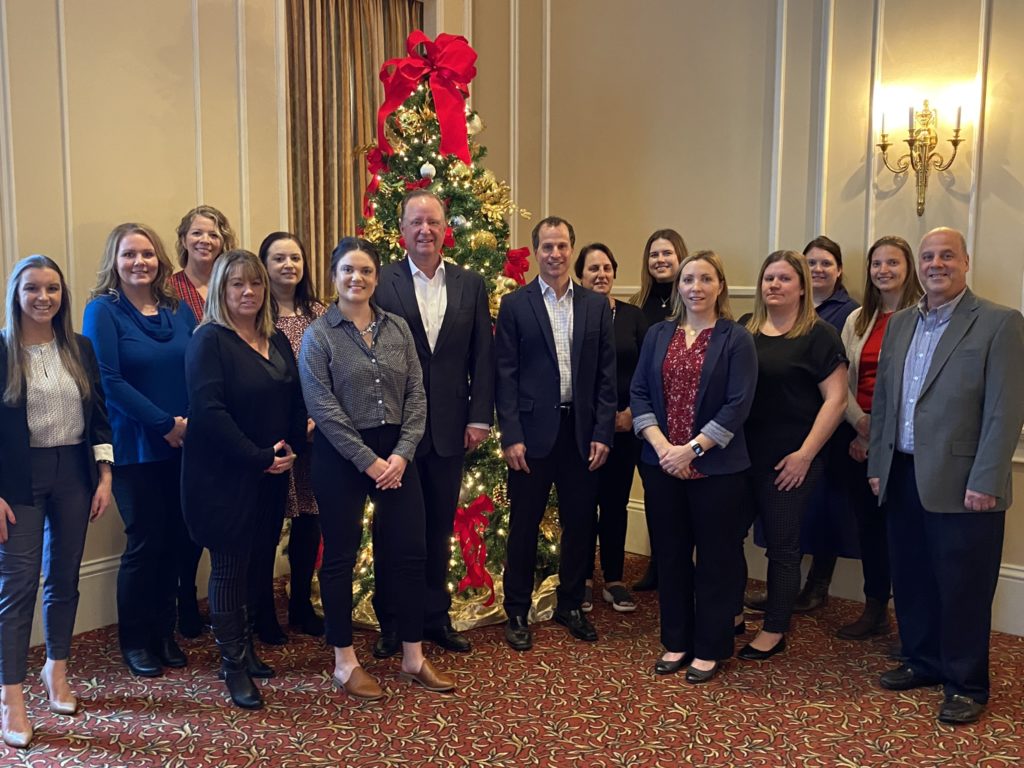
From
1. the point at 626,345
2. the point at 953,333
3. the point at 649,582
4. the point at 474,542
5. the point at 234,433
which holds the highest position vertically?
the point at 953,333

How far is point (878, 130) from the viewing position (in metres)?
4.02

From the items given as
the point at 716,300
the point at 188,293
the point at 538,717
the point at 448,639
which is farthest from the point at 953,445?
the point at 188,293

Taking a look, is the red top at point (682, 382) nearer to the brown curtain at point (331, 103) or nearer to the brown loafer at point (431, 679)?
the brown loafer at point (431, 679)

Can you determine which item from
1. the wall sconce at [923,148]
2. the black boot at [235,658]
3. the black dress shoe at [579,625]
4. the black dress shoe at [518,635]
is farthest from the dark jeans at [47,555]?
the wall sconce at [923,148]

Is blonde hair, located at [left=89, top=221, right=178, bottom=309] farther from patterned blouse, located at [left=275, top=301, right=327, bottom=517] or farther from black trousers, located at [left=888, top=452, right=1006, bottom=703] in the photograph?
black trousers, located at [left=888, top=452, right=1006, bottom=703]

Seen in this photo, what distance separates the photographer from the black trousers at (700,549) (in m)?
3.11

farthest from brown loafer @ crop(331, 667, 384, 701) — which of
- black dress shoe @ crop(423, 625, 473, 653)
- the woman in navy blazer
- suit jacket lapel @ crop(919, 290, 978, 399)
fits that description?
suit jacket lapel @ crop(919, 290, 978, 399)

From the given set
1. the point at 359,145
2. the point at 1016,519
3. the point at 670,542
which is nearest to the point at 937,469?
the point at 670,542

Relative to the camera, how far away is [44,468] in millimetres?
2787

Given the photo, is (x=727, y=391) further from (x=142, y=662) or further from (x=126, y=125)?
(x=126, y=125)

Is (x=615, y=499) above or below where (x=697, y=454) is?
below

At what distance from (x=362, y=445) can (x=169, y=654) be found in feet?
4.07

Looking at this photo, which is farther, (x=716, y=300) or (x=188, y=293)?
(x=188, y=293)

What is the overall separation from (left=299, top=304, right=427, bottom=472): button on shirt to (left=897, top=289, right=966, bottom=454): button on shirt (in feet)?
5.57
